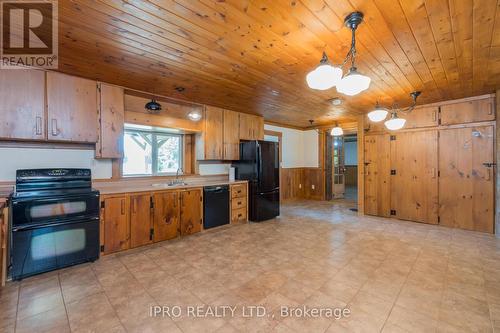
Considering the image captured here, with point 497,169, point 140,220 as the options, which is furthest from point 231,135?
point 497,169

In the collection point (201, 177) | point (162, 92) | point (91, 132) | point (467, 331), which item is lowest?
point (467, 331)

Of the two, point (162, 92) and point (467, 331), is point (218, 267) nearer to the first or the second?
point (467, 331)

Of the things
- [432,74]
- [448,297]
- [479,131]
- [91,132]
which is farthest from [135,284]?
[479,131]

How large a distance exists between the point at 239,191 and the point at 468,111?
14.8 ft

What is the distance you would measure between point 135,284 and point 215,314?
1.01 meters

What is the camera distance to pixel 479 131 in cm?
400

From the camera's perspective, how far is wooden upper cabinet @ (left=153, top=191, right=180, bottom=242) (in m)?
3.40

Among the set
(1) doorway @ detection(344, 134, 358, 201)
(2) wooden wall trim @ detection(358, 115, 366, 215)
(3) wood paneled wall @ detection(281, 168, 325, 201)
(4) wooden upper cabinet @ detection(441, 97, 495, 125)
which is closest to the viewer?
(4) wooden upper cabinet @ detection(441, 97, 495, 125)

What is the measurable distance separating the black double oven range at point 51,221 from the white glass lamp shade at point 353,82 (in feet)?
10.1

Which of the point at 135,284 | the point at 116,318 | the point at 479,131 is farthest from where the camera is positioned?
the point at 479,131

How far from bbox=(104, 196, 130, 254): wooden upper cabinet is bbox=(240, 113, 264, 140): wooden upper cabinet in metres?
2.79

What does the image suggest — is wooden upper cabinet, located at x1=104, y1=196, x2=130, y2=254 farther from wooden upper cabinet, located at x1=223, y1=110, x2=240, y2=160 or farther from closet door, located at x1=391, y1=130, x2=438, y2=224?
closet door, located at x1=391, y1=130, x2=438, y2=224

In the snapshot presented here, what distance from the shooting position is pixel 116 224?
303cm

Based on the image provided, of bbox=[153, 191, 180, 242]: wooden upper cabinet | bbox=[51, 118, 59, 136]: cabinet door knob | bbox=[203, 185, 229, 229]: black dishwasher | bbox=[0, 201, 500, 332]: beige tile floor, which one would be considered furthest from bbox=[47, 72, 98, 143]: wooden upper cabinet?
bbox=[203, 185, 229, 229]: black dishwasher
